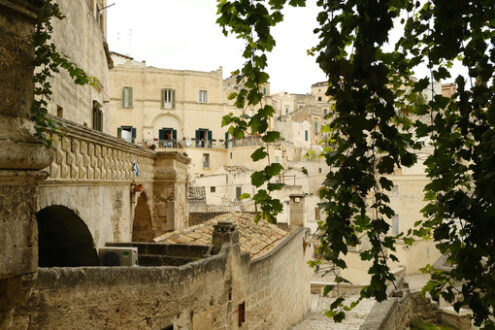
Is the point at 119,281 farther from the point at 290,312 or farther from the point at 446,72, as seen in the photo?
the point at 290,312

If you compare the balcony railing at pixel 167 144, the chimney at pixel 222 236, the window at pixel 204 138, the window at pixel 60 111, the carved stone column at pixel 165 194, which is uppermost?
the window at pixel 204 138

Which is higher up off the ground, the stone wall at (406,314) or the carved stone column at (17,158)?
the carved stone column at (17,158)

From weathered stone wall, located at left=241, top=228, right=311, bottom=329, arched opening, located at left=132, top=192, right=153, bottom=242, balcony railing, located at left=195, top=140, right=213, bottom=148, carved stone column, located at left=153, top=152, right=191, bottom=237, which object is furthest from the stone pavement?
balcony railing, located at left=195, top=140, right=213, bottom=148

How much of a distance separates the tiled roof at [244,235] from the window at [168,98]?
24.2 m

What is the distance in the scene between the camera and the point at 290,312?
14438mm

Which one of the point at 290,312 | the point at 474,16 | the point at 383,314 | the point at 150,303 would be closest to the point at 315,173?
→ the point at 290,312

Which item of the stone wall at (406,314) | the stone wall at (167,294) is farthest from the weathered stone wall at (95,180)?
the stone wall at (406,314)

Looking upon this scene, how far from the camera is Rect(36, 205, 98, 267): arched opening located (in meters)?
7.11

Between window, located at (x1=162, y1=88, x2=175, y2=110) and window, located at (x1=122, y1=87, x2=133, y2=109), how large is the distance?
2917mm

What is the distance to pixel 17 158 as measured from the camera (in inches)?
123

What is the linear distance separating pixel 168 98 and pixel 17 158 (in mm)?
38295

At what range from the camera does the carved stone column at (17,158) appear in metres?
3.09

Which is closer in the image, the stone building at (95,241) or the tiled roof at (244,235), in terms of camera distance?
the stone building at (95,241)

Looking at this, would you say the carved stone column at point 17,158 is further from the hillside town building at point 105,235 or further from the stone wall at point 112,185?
the stone wall at point 112,185
